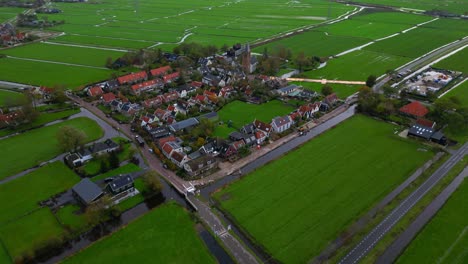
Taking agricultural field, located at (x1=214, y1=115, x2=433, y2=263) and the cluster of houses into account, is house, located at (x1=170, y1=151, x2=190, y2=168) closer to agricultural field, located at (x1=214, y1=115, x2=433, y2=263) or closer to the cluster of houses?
agricultural field, located at (x1=214, y1=115, x2=433, y2=263)

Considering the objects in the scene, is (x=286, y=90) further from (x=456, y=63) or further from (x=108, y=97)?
(x=456, y=63)

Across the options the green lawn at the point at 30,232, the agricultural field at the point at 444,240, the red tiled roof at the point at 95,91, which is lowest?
the green lawn at the point at 30,232

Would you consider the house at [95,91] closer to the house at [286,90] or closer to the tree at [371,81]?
the house at [286,90]

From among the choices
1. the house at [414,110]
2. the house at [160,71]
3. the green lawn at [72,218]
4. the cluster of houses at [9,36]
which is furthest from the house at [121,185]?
the cluster of houses at [9,36]

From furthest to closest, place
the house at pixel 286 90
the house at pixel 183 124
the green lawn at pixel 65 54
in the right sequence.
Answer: the green lawn at pixel 65 54 < the house at pixel 286 90 < the house at pixel 183 124

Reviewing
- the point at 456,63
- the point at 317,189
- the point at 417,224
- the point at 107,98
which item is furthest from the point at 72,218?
the point at 456,63

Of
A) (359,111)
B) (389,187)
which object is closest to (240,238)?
(389,187)

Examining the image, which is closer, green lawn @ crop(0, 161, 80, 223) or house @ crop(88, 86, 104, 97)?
green lawn @ crop(0, 161, 80, 223)

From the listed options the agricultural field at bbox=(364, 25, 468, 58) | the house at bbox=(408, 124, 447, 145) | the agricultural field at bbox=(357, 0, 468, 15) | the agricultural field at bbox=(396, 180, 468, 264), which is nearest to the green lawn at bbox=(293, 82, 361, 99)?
the house at bbox=(408, 124, 447, 145)
